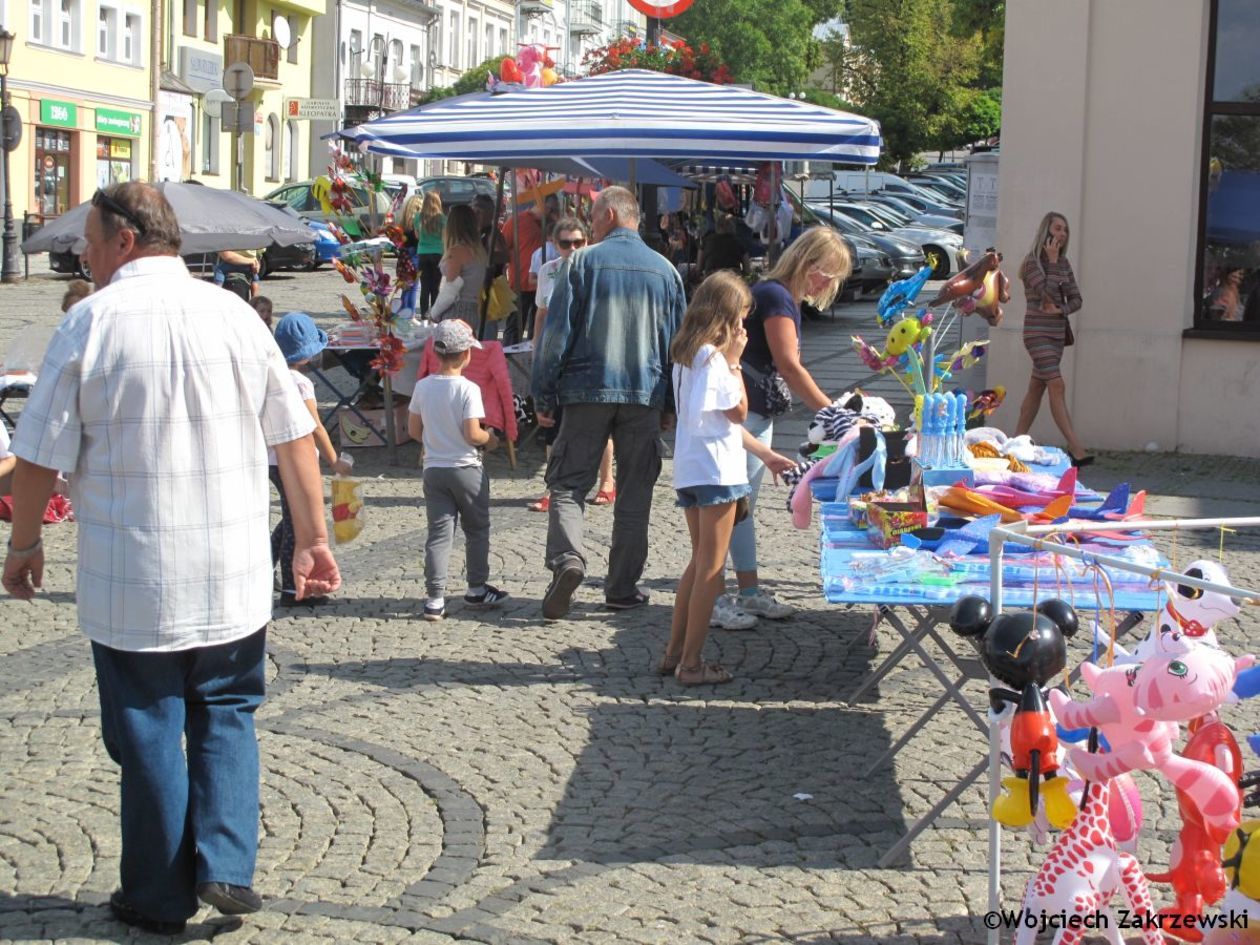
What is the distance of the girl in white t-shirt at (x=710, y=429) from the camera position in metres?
6.18

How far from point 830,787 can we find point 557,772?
90 cm

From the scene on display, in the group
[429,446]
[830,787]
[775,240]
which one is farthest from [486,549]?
[775,240]

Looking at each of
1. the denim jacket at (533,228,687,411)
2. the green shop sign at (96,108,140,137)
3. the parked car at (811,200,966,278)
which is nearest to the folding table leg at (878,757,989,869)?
the denim jacket at (533,228,687,411)

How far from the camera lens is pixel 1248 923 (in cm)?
350

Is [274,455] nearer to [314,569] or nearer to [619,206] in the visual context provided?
[619,206]

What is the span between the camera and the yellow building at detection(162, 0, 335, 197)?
46.1 metres

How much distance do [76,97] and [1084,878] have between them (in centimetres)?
4069

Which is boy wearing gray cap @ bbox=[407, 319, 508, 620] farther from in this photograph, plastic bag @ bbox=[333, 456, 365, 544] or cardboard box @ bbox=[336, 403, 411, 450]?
cardboard box @ bbox=[336, 403, 411, 450]

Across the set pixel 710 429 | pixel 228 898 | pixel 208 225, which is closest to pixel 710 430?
pixel 710 429

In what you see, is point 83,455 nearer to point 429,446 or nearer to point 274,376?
point 274,376

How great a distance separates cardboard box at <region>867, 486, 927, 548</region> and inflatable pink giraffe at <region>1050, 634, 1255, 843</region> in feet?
5.40

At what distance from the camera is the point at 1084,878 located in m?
3.76

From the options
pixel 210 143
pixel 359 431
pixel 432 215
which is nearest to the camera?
pixel 359 431

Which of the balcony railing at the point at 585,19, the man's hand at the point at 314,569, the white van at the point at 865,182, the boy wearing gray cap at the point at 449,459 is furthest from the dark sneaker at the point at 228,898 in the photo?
the balcony railing at the point at 585,19
